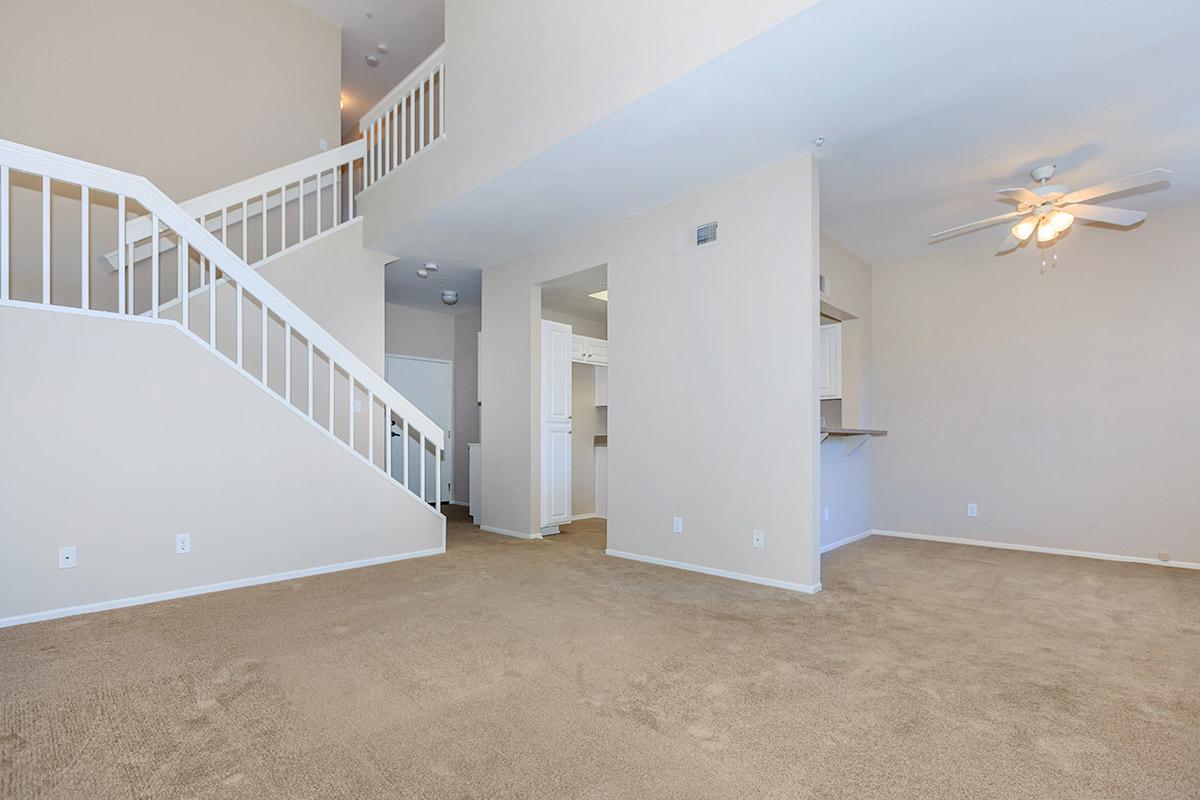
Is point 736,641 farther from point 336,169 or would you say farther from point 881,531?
point 336,169

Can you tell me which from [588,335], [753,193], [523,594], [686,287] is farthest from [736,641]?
[588,335]

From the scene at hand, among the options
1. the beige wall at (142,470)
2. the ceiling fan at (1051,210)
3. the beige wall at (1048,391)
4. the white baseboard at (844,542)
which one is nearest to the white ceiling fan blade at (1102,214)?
the ceiling fan at (1051,210)

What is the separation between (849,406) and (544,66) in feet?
14.2

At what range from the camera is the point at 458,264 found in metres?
6.01

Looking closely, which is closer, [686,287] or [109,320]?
[109,320]

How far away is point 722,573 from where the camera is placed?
409cm

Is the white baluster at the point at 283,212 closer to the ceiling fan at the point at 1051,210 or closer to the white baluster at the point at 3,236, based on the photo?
the white baluster at the point at 3,236

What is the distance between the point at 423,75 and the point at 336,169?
1393mm

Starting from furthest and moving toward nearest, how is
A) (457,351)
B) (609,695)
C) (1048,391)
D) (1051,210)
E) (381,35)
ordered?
(457,351)
(381,35)
(1048,391)
(1051,210)
(609,695)

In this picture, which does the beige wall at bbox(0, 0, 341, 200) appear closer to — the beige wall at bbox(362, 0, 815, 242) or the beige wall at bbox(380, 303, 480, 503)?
the beige wall at bbox(362, 0, 815, 242)

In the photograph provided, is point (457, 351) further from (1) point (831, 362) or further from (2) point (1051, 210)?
(2) point (1051, 210)

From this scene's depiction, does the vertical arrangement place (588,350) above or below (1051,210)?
below

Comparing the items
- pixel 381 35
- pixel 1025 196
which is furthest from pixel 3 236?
pixel 1025 196

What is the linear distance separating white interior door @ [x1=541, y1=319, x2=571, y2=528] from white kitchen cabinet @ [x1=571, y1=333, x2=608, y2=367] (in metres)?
0.52
